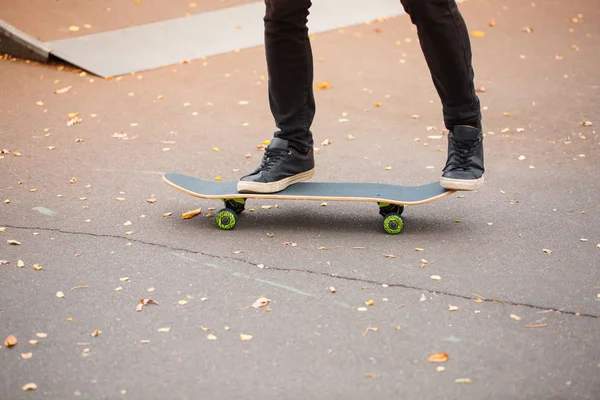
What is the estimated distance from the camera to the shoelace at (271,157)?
4219 millimetres

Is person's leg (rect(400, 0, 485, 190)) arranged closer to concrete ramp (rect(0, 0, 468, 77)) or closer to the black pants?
the black pants

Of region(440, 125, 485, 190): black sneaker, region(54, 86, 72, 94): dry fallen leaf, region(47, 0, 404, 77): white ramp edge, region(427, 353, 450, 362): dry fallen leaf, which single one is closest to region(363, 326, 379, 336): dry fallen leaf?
region(427, 353, 450, 362): dry fallen leaf

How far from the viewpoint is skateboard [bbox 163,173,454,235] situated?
4098 mm

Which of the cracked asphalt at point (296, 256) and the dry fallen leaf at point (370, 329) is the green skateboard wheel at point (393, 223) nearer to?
the cracked asphalt at point (296, 256)

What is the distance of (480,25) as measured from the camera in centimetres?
909

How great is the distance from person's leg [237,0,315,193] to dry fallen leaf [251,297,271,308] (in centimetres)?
88

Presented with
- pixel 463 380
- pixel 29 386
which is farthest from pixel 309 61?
pixel 29 386

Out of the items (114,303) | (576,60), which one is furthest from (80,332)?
(576,60)

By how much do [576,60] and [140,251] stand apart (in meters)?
5.38

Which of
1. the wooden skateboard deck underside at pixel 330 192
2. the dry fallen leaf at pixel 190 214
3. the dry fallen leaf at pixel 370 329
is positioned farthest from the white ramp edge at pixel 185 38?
the dry fallen leaf at pixel 370 329

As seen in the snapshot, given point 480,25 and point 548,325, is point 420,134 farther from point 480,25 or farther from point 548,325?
point 480,25

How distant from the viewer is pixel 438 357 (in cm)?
296

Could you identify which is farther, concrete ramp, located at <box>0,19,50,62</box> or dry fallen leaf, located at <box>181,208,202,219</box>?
concrete ramp, located at <box>0,19,50,62</box>

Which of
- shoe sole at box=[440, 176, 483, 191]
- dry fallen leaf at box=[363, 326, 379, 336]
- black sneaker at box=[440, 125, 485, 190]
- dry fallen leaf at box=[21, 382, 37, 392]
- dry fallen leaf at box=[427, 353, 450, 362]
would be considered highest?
black sneaker at box=[440, 125, 485, 190]
